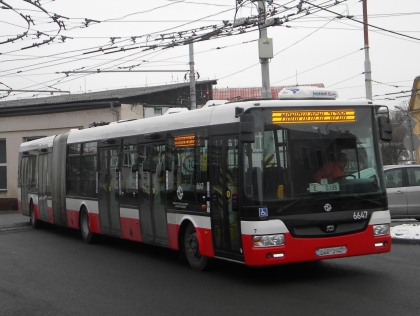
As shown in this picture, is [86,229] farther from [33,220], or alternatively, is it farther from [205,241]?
[205,241]

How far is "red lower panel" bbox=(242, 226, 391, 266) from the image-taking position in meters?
9.63

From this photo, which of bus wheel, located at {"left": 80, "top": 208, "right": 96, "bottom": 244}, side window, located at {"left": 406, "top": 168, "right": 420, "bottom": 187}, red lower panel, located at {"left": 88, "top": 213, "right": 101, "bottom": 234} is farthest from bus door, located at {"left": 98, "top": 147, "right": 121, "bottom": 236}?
side window, located at {"left": 406, "top": 168, "right": 420, "bottom": 187}

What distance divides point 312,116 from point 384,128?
1202mm

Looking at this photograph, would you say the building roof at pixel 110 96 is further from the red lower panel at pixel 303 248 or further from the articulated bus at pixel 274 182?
the red lower panel at pixel 303 248

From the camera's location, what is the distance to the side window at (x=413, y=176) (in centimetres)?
1780

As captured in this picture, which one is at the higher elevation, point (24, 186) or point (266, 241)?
point (24, 186)

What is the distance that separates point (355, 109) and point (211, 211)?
2.79 metres

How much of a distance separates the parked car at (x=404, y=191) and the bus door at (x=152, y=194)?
Result: 726 centimetres

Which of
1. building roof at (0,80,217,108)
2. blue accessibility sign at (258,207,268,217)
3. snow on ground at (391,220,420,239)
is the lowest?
snow on ground at (391,220,420,239)

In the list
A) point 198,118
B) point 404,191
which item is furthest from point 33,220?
point 198,118

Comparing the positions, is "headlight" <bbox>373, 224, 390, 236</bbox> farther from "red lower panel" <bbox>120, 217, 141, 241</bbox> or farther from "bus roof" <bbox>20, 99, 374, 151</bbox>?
"red lower panel" <bbox>120, 217, 141, 241</bbox>

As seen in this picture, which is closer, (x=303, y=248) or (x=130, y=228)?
(x=303, y=248)

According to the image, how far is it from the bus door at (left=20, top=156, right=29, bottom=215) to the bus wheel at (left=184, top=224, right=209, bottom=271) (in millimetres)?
12122

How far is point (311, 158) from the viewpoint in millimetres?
10062
